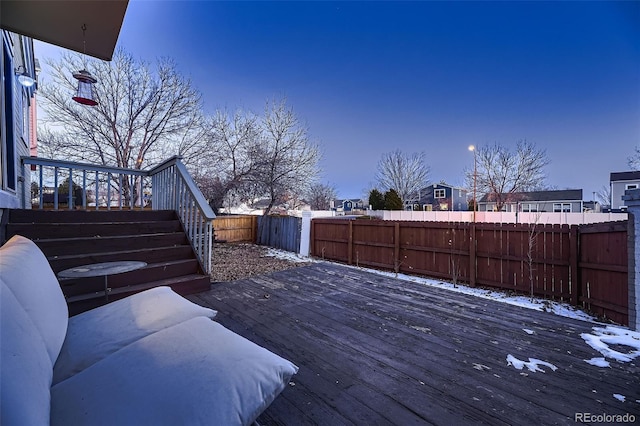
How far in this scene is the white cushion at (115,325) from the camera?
3.91ft

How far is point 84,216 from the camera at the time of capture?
3773 millimetres

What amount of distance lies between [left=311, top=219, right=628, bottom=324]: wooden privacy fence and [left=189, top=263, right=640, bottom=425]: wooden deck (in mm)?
1167

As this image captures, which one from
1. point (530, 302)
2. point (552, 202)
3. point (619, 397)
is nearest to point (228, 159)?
point (530, 302)

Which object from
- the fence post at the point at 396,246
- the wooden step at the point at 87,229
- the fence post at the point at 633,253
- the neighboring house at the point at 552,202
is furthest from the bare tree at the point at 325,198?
the fence post at the point at 633,253

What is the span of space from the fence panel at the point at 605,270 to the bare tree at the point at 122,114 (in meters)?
11.0

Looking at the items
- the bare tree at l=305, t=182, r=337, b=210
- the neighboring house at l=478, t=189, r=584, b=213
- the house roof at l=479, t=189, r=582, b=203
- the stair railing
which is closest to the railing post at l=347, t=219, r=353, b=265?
the stair railing

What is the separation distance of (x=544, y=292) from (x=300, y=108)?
35.7 ft

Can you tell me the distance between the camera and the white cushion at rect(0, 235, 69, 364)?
0.99m

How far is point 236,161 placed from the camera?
10.8m

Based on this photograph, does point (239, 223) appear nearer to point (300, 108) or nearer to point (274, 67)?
point (300, 108)

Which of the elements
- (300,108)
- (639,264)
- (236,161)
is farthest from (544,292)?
(300,108)

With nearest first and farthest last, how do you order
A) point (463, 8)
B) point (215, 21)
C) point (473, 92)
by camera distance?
point (463, 8) → point (215, 21) → point (473, 92)

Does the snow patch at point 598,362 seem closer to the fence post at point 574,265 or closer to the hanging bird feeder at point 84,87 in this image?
the fence post at point 574,265

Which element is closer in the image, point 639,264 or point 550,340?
point 550,340
